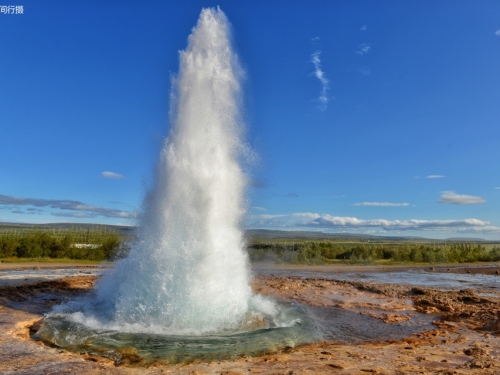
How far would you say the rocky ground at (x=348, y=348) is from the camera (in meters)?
6.54

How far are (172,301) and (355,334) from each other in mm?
4431

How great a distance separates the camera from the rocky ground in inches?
258

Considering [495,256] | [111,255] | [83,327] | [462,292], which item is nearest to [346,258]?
[495,256]

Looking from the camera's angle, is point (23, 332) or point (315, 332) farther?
point (315, 332)

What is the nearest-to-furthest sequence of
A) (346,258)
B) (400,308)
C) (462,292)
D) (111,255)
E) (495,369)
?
(495,369)
(400,308)
(462,292)
(111,255)
(346,258)

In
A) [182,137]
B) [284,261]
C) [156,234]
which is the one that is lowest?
[284,261]

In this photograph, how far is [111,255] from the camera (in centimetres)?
3572

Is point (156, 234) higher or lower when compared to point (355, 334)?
higher

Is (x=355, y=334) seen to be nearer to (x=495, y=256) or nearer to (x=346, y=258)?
(x=346, y=258)

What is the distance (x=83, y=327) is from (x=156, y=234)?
2767 mm

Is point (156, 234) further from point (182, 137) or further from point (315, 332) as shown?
point (315, 332)

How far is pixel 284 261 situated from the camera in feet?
125

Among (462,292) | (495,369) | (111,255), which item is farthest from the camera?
(111,255)

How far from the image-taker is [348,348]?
832cm
